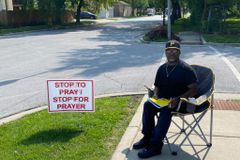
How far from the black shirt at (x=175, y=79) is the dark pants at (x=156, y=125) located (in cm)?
26

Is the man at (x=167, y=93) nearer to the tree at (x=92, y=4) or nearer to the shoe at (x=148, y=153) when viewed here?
the shoe at (x=148, y=153)

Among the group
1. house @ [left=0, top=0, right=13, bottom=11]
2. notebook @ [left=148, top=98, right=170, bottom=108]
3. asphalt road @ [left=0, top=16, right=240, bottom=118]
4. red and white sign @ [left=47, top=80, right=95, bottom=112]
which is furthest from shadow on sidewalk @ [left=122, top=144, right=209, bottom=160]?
house @ [left=0, top=0, right=13, bottom=11]

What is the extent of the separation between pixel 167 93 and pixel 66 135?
61.2 inches

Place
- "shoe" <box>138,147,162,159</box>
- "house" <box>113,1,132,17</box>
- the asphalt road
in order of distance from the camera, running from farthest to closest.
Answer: "house" <box>113,1,132,17</box>, the asphalt road, "shoe" <box>138,147,162,159</box>

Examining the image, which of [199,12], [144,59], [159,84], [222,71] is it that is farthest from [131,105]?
[199,12]

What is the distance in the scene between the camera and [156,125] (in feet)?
13.7

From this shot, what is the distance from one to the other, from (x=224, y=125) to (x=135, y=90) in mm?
2759

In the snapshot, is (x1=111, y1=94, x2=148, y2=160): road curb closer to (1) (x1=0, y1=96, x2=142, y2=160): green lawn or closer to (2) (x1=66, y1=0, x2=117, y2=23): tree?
(1) (x1=0, y1=96, x2=142, y2=160): green lawn

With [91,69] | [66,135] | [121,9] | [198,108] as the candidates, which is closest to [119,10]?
[121,9]

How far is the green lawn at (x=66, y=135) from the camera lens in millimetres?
4242

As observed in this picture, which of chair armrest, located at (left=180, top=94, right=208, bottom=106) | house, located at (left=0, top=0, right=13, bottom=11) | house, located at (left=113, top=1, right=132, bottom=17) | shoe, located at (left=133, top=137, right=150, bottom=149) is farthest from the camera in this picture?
house, located at (left=113, top=1, right=132, bottom=17)

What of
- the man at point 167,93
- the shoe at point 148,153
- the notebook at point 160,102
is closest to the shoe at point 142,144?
the man at point 167,93

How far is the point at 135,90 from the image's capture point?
767 centimetres

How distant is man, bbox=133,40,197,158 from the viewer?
4078 millimetres
